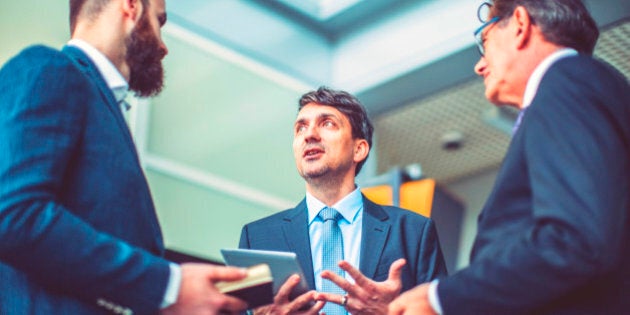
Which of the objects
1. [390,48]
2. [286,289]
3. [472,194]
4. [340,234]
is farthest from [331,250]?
[472,194]

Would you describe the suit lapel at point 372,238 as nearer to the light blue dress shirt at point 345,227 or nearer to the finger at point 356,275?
the light blue dress shirt at point 345,227

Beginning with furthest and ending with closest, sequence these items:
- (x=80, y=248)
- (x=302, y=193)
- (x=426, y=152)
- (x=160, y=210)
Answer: (x=426, y=152) < (x=302, y=193) < (x=160, y=210) < (x=80, y=248)

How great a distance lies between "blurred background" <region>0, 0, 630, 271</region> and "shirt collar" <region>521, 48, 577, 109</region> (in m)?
1.97

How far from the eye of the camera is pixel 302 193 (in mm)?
4449

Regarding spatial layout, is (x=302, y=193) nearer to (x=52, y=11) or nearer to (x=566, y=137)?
(x=52, y=11)

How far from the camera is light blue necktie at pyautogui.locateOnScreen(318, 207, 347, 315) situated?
2.30m

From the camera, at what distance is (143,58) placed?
72.0 inches

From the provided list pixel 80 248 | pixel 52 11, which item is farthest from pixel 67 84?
pixel 52 11

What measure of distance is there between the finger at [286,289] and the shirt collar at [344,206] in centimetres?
62

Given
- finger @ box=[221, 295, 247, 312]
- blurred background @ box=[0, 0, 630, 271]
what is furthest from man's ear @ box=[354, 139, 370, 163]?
finger @ box=[221, 295, 247, 312]

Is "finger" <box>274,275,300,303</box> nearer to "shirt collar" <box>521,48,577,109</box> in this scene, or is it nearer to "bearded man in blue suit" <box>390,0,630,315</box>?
"bearded man in blue suit" <box>390,0,630,315</box>

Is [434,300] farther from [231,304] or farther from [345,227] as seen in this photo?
[345,227]

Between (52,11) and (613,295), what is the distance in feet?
9.44

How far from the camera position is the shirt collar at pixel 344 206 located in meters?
2.56
